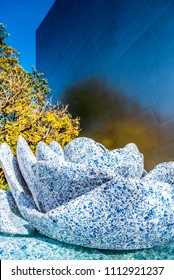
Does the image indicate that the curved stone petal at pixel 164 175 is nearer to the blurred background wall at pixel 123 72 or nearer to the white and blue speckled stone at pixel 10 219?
the white and blue speckled stone at pixel 10 219

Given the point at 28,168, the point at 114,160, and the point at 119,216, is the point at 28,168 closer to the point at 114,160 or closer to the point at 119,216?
the point at 114,160

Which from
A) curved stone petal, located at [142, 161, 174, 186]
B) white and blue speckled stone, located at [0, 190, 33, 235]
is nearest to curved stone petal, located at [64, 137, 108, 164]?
curved stone petal, located at [142, 161, 174, 186]

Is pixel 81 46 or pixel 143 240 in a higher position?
pixel 81 46

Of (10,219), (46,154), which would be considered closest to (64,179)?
(46,154)

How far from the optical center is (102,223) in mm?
1183

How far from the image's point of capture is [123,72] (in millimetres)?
10461

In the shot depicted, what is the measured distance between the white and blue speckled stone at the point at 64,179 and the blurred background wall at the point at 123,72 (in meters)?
7.09

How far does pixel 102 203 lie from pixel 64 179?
21 centimetres

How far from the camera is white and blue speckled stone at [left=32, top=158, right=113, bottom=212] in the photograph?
4.17ft

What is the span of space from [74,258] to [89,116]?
12.3 meters

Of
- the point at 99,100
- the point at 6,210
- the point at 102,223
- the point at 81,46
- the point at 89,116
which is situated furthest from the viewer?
the point at 81,46

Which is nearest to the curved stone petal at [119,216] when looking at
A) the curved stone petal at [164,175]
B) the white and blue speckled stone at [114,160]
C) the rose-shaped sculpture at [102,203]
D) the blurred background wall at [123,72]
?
the rose-shaped sculpture at [102,203]
